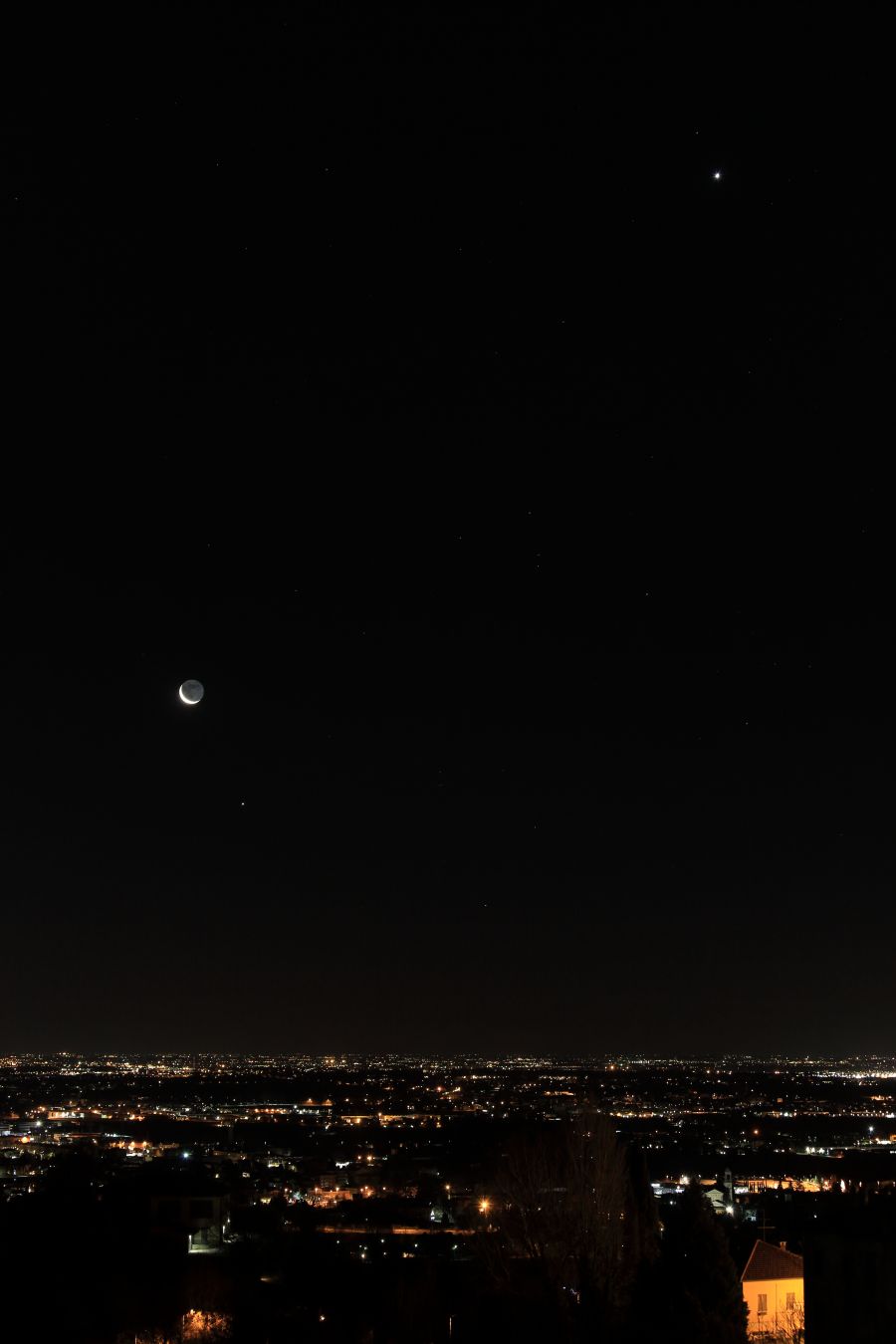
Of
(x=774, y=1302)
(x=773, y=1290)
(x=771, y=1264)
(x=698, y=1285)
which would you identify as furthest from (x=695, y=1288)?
(x=771, y=1264)

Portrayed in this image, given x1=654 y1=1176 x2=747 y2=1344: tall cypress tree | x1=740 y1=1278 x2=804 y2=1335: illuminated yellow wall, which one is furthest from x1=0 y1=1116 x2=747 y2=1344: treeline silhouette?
x1=740 y1=1278 x2=804 y2=1335: illuminated yellow wall

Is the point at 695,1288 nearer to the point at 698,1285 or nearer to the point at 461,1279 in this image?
the point at 698,1285

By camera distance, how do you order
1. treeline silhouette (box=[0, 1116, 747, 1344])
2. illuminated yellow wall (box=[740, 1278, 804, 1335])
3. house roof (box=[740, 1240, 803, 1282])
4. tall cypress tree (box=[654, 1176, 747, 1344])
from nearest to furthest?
tall cypress tree (box=[654, 1176, 747, 1344]) → treeline silhouette (box=[0, 1116, 747, 1344]) → illuminated yellow wall (box=[740, 1278, 804, 1335]) → house roof (box=[740, 1240, 803, 1282])

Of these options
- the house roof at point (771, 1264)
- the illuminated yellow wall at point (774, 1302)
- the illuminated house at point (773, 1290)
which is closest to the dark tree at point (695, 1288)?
the illuminated house at point (773, 1290)

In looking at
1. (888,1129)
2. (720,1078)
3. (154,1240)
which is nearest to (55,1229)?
(154,1240)

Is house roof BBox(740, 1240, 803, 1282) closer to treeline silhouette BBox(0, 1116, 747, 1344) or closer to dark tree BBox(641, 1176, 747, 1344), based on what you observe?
treeline silhouette BBox(0, 1116, 747, 1344)

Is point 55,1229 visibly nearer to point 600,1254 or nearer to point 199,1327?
point 199,1327

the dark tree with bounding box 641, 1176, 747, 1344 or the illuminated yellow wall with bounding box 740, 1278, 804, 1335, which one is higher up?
the dark tree with bounding box 641, 1176, 747, 1344

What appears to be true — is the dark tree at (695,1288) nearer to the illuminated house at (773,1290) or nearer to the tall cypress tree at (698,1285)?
the tall cypress tree at (698,1285)
